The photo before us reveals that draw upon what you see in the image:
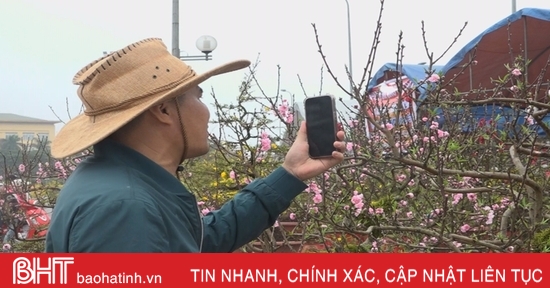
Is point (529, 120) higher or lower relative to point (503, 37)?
lower

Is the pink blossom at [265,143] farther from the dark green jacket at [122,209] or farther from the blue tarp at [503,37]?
the blue tarp at [503,37]

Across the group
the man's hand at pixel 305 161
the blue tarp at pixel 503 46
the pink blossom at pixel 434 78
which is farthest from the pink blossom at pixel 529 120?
the blue tarp at pixel 503 46

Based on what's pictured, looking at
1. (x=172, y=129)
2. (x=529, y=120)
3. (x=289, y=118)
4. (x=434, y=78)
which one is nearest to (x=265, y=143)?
(x=289, y=118)

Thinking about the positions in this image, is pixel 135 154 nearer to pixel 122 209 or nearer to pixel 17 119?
pixel 122 209

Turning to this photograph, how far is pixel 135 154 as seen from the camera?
5.13 feet

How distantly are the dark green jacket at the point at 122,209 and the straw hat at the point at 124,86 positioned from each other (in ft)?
0.25

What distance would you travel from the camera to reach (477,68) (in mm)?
8375

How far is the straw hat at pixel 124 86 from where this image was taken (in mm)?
1601

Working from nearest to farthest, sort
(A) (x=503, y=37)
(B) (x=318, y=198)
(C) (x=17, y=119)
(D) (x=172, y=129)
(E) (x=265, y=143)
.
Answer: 1. (D) (x=172, y=129)
2. (B) (x=318, y=198)
3. (E) (x=265, y=143)
4. (C) (x=17, y=119)
5. (A) (x=503, y=37)

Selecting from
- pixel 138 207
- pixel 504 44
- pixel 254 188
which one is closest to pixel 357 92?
pixel 254 188

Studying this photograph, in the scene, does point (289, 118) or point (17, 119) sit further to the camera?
point (17, 119)

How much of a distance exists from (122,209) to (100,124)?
34 centimetres

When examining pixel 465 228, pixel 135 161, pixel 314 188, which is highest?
pixel 135 161

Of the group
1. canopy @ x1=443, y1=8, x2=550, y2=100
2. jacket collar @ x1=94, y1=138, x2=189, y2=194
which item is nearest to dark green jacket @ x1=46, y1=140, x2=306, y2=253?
jacket collar @ x1=94, y1=138, x2=189, y2=194
